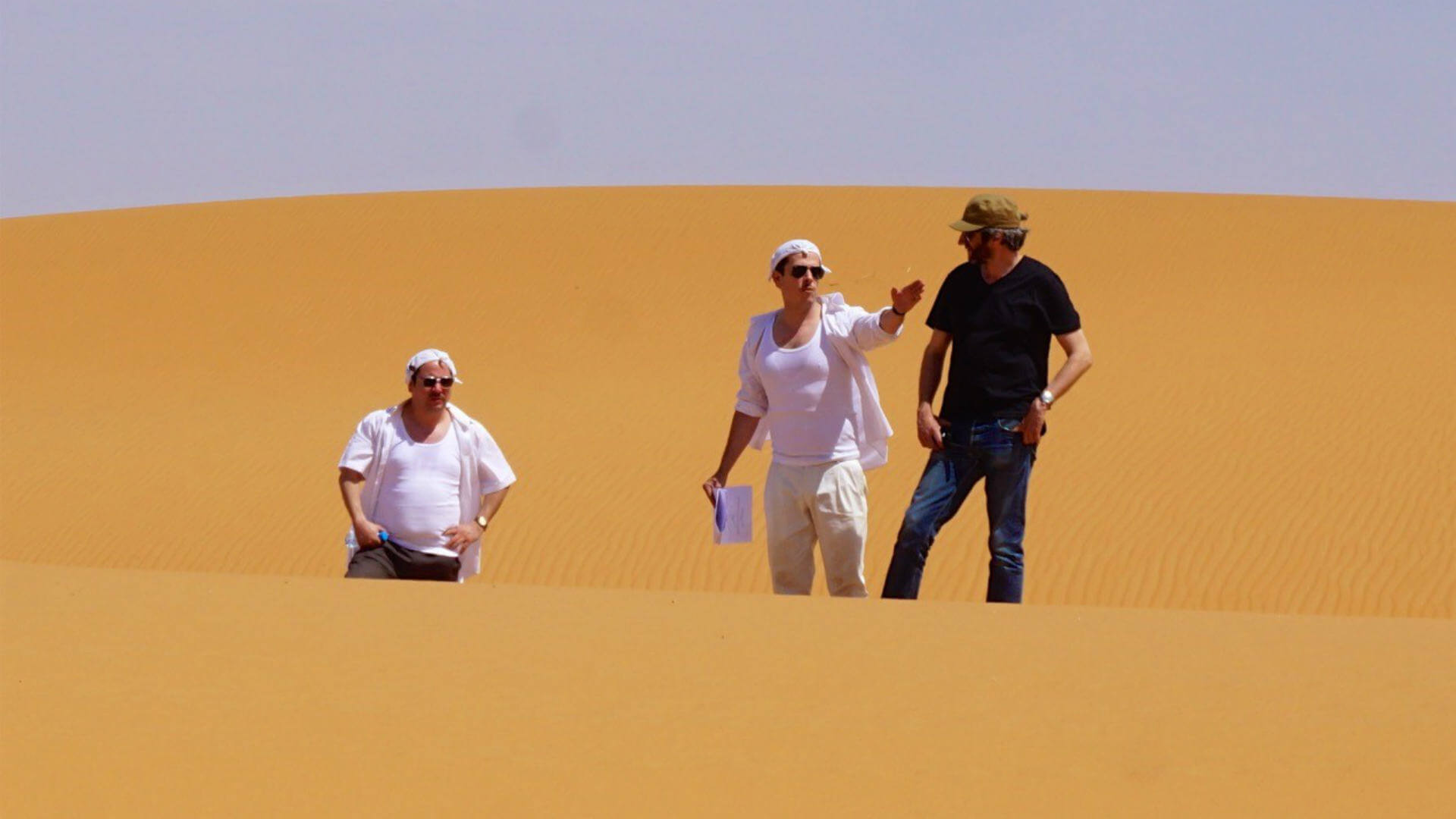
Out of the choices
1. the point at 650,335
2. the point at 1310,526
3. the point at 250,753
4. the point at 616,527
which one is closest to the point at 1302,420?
the point at 1310,526

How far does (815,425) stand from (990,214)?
1011 millimetres

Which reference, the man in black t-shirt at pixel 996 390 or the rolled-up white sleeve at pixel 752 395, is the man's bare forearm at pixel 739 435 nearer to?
the rolled-up white sleeve at pixel 752 395

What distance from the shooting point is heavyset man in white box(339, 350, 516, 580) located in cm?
750

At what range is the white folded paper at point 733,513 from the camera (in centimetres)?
727

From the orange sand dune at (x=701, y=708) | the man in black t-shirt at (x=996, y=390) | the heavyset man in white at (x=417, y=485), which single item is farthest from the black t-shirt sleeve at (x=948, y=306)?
the heavyset man in white at (x=417, y=485)

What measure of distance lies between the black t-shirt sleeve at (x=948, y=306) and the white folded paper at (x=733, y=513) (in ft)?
3.37

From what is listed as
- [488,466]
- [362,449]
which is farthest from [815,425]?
[362,449]

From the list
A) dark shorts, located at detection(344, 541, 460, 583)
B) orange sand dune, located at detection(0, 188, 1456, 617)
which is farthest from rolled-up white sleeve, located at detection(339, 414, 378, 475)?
orange sand dune, located at detection(0, 188, 1456, 617)

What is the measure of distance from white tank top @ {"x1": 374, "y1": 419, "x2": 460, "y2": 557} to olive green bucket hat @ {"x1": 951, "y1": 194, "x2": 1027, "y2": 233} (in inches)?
93.8

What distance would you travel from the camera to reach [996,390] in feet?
21.6

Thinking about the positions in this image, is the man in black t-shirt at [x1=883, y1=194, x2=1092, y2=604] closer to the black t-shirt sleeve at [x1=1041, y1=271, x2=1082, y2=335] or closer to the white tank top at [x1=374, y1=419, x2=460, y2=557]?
the black t-shirt sleeve at [x1=1041, y1=271, x2=1082, y2=335]

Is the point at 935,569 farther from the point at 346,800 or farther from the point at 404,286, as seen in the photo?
the point at 404,286

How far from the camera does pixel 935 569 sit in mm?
14539

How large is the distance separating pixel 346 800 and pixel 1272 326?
22064 mm
